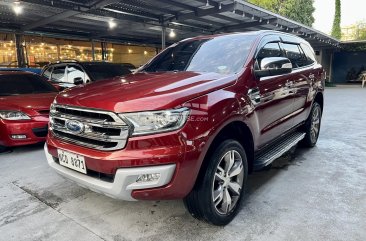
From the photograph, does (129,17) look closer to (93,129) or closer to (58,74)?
(58,74)

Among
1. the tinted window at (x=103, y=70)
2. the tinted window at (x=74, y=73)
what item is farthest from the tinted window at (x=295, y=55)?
the tinted window at (x=74, y=73)

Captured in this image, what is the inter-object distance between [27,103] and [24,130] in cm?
47

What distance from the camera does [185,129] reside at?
6.82 feet

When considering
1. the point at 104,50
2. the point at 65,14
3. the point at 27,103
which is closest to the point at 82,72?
the point at 27,103

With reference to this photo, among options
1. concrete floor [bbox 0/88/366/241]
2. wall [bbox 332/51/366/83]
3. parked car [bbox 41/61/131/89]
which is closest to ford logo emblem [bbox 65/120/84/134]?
concrete floor [bbox 0/88/366/241]

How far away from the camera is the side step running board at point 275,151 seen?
297 centimetres

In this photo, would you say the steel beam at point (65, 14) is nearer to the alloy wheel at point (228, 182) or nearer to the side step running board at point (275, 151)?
the side step running board at point (275, 151)

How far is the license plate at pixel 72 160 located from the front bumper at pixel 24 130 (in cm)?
244

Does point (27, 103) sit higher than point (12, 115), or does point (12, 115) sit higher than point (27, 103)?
point (27, 103)

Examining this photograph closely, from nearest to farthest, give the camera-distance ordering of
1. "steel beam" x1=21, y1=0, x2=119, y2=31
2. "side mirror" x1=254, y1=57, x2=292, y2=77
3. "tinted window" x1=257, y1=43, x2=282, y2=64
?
"side mirror" x1=254, y1=57, x2=292, y2=77 → "tinted window" x1=257, y1=43, x2=282, y2=64 → "steel beam" x1=21, y1=0, x2=119, y2=31

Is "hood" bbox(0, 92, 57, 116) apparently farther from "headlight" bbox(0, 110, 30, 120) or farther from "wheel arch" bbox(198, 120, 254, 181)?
"wheel arch" bbox(198, 120, 254, 181)

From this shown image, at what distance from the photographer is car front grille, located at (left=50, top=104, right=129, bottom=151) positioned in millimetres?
2107

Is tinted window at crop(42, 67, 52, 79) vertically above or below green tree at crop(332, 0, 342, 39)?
below

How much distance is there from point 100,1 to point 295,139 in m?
7.64
